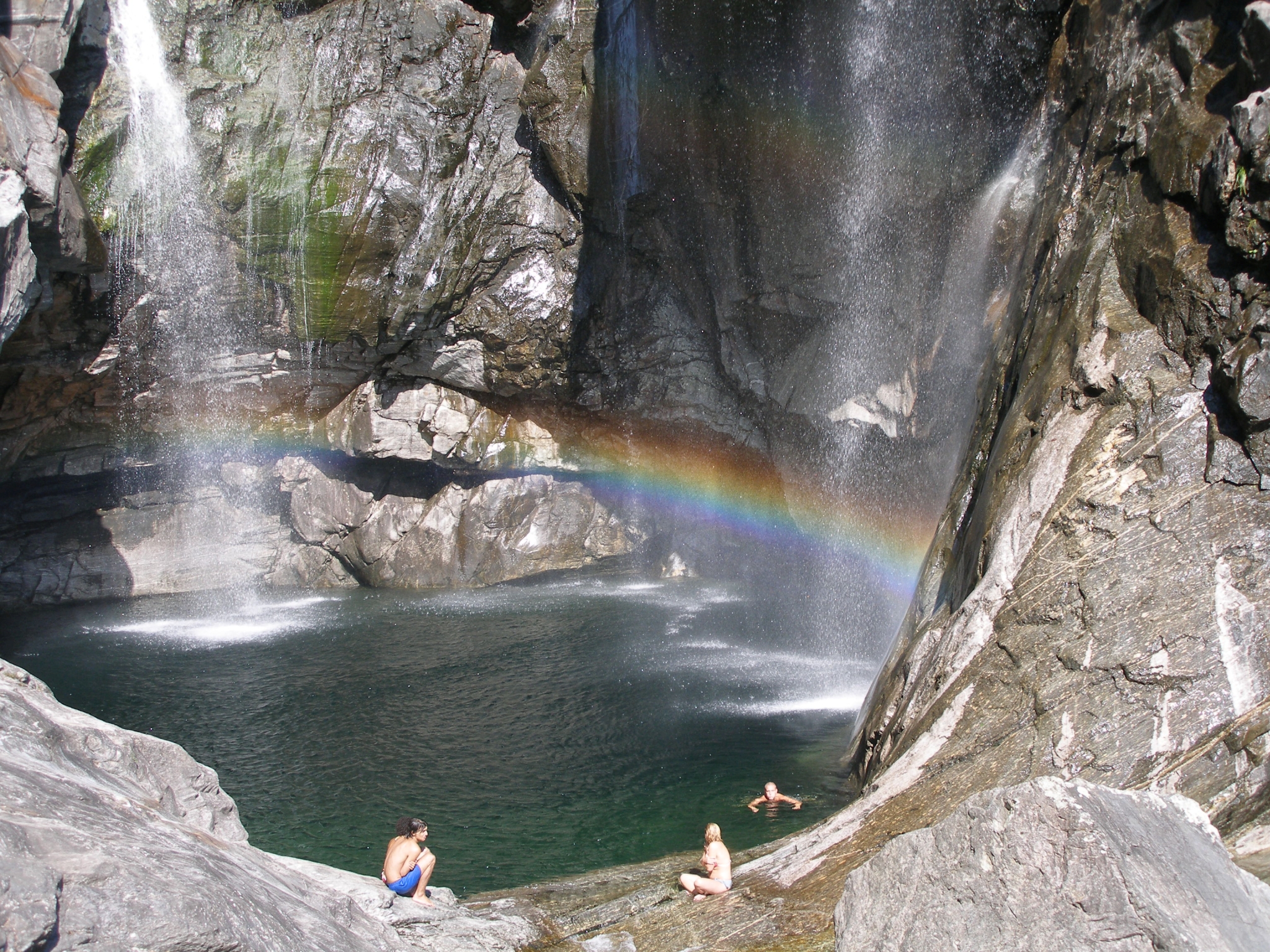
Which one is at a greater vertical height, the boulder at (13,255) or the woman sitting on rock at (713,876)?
the boulder at (13,255)

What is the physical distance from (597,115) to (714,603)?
11063mm

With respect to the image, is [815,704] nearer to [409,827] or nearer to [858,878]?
[409,827]

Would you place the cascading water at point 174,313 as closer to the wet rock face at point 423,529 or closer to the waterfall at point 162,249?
the waterfall at point 162,249

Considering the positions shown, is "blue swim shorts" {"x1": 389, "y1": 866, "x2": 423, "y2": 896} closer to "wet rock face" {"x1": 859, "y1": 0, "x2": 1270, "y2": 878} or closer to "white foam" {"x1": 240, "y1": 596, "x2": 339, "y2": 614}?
"wet rock face" {"x1": 859, "y1": 0, "x2": 1270, "y2": 878}

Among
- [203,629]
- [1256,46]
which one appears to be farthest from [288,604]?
[1256,46]

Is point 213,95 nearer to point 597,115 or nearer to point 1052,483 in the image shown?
point 597,115

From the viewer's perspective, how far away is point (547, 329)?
19422mm

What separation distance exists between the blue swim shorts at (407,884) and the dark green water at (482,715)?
1.30 metres

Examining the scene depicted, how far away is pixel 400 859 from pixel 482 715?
5821 millimetres

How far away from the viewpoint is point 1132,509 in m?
6.66

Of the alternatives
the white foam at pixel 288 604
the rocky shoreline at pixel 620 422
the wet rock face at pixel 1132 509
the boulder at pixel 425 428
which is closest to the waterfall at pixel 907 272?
the rocky shoreline at pixel 620 422

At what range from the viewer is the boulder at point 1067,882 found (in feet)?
8.73

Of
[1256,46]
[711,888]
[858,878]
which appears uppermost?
[1256,46]

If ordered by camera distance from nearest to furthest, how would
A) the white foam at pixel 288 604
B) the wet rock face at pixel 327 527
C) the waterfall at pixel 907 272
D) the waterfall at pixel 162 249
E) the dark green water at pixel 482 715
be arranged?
the dark green water at pixel 482 715 < the waterfall at pixel 907 272 < the waterfall at pixel 162 249 < the white foam at pixel 288 604 < the wet rock face at pixel 327 527
